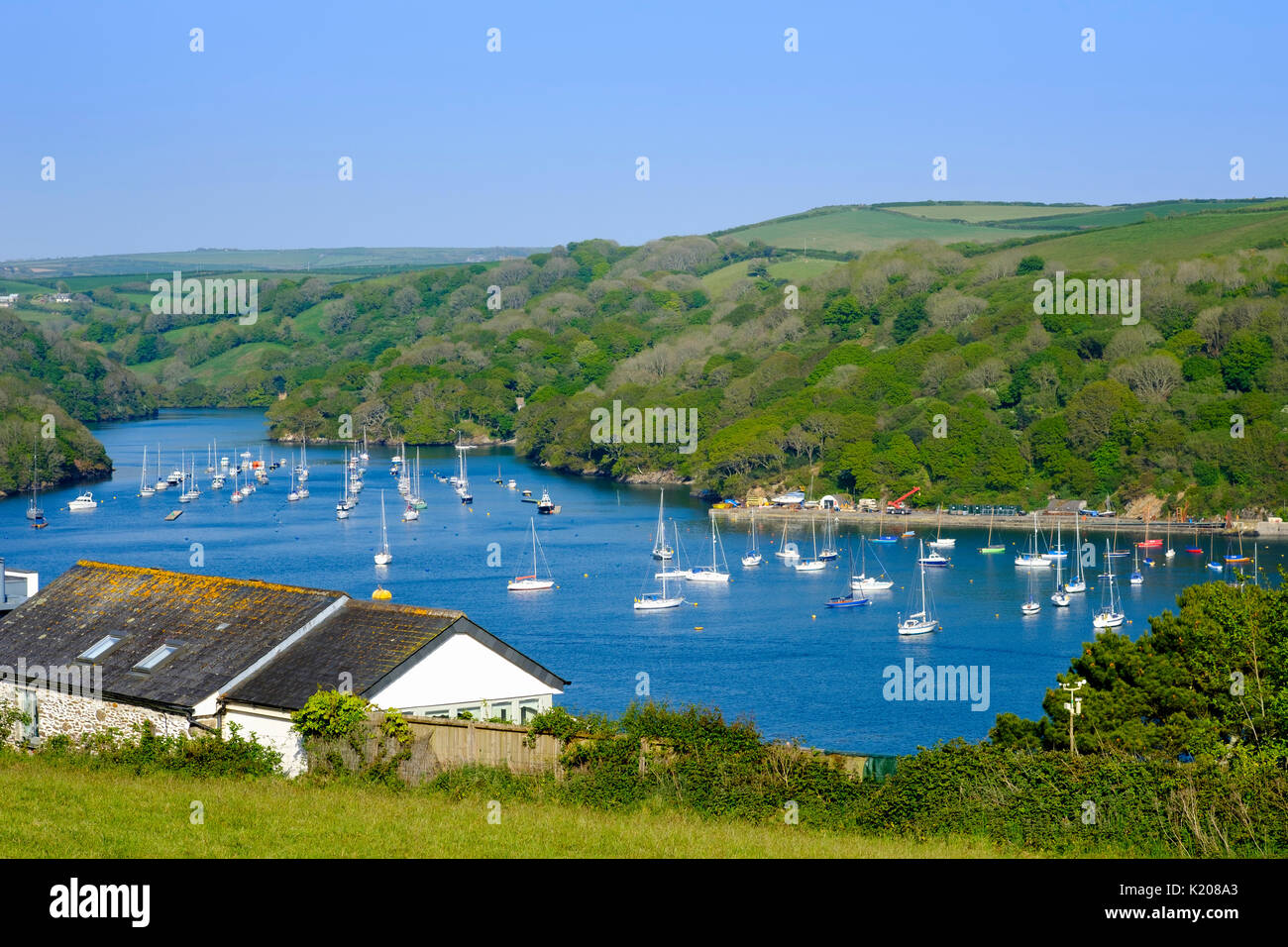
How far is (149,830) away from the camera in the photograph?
10.9 metres

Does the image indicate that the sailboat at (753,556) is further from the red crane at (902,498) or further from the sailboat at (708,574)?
the red crane at (902,498)

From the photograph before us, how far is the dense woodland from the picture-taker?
91.6 m

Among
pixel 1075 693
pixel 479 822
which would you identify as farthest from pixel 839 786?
pixel 1075 693

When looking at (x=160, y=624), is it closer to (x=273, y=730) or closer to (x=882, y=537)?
(x=273, y=730)

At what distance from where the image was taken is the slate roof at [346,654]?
1563 cm

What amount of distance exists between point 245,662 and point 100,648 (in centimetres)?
268

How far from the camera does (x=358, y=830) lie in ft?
36.1

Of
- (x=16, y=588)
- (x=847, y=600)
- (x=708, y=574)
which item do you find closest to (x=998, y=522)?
(x=708, y=574)

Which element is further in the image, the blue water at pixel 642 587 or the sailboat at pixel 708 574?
the sailboat at pixel 708 574

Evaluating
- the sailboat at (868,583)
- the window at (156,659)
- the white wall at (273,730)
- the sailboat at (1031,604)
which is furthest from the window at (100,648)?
the sailboat at (868,583)

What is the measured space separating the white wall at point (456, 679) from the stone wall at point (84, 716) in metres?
2.40

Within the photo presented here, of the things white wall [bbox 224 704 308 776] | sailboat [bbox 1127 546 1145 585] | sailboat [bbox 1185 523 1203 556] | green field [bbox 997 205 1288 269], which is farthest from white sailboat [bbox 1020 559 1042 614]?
green field [bbox 997 205 1288 269]

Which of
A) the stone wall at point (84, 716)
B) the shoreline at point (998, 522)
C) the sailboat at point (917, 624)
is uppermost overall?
the stone wall at point (84, 716)

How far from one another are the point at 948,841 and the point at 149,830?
5.84m
